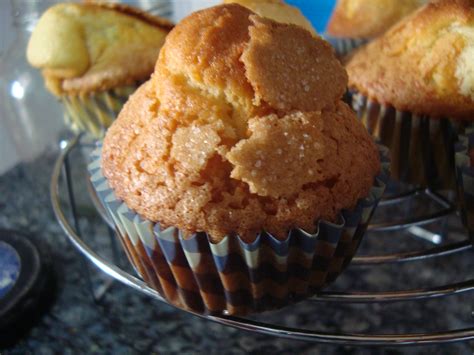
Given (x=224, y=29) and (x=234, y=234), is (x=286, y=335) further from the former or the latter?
(x=224, y=29)

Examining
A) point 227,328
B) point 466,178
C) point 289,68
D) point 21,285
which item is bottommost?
point 227,328

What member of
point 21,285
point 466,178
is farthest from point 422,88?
point 21,285

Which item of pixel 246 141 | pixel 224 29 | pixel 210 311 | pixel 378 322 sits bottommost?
pixel 378 322

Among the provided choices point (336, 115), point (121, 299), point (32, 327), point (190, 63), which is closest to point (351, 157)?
point (336, 115)

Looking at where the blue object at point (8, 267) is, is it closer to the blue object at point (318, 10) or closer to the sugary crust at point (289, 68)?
the sugary crust at point (289, 68)

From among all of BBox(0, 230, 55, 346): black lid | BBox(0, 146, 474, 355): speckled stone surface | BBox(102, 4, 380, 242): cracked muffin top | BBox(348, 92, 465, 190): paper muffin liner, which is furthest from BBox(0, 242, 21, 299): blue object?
BBox(348, 92, 465, 190): paper muffin liner

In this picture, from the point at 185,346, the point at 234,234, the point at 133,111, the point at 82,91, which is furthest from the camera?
the point at 82,91

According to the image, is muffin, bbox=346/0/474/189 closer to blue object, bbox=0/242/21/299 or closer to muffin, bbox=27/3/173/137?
muffin, bbox=27/3/173/137

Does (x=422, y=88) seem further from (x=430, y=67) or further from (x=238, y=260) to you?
(x=238, y=260)
